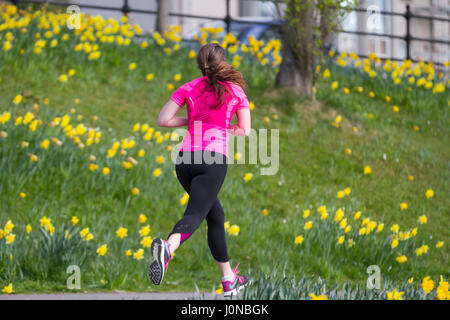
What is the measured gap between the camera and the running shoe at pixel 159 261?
105 inches

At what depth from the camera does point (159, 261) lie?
8.86 ft

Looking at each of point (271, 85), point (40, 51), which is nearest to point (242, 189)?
point (271, 85)

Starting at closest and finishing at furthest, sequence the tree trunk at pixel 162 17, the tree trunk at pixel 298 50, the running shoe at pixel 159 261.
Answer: the running shoe at pixel 159 261 → the tree trunk at pixel 298 50 → the tree trunk at pixel 162 17

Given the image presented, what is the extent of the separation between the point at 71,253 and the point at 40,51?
4.02m

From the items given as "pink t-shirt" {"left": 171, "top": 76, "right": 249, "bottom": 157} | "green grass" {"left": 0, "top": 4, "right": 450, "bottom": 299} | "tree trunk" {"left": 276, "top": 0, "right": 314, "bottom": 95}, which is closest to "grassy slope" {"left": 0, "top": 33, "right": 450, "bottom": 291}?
"green grass" {"left": 0, "top": 4, "right": 450, "bottom": 299}

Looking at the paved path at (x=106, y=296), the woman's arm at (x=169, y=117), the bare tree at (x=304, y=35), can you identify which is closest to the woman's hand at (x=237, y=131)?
the woman's arm at (x=169, y=117)

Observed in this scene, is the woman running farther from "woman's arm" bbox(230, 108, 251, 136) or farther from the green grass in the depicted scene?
the green grass

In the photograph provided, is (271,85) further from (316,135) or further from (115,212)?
(115,212)

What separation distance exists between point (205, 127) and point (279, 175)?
12.0 feet

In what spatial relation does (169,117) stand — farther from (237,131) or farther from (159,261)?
(159,261)

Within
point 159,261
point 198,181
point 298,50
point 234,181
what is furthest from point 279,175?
point 159,261

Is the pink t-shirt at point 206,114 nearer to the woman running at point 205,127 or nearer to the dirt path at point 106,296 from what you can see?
the woman running at point 205,127

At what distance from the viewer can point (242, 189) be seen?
595cm

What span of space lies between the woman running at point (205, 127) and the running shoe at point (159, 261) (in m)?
0.08
